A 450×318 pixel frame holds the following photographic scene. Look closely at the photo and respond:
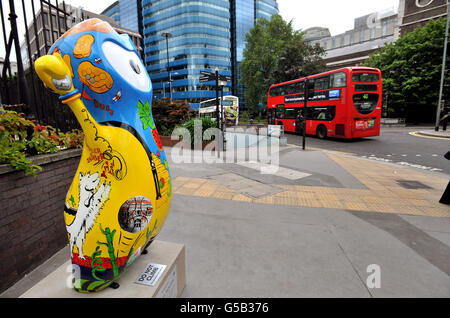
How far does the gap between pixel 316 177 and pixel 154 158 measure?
221 inches

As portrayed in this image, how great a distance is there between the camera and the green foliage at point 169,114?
38.7 feet

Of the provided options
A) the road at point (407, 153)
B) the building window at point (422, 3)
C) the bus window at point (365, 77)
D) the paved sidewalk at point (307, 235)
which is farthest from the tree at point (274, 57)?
the paved sidewalk at point (307, 235)

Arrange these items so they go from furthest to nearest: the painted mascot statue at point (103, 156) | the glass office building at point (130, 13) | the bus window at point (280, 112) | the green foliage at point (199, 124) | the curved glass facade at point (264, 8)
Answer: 1. the curved glass facade at point (264, 8)
2. the glass office building at point (130, 13)
3. the bus window at point (280, 112)
4. the green foliage at point (199, 124)
5. the painted mascot statue at point (103, 156)

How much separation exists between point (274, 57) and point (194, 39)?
102 ft

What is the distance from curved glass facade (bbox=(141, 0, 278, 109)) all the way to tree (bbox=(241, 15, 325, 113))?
17.9 meters

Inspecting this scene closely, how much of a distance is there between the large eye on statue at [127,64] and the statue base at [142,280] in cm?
137

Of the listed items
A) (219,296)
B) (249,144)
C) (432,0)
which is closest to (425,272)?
(219,296)

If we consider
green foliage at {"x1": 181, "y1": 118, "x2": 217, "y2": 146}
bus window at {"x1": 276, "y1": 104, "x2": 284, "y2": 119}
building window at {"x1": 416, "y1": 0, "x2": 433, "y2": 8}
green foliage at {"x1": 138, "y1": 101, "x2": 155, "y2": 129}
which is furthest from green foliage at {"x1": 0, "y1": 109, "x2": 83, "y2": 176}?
building window at {"x1": 416, "y1": 0, "x2": 433, "y2": 8}

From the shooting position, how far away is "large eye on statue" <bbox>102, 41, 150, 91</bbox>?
59.0 inches

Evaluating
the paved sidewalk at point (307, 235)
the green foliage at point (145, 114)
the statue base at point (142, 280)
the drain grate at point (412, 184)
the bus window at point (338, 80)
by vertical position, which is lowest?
the drain grate at point (412, 184)

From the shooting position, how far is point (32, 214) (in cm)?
255

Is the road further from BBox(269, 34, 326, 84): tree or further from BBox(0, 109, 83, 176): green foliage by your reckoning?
BBox(269, 34, 326, 84): tree

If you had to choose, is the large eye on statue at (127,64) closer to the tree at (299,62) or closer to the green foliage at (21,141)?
the green foliage at (21,141)
